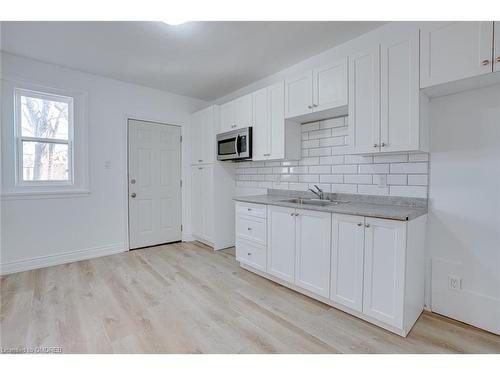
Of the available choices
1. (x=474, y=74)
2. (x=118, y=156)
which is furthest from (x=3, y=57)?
(x=474, y=74)

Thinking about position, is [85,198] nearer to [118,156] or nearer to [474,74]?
[118,156]

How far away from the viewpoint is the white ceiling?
2.29 meters

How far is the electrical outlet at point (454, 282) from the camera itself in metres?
1.95

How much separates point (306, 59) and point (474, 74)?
1771 millimetres

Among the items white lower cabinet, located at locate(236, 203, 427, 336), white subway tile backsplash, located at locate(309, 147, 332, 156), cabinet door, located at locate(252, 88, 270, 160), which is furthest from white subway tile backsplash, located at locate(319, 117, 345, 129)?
white lower cabinet, located at locate(236, 203, 427, 336)

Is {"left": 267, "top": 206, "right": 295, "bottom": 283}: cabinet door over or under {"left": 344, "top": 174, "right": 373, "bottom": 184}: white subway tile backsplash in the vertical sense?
under

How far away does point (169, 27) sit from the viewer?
228 centimetres

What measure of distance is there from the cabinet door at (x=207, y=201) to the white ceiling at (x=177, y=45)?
4.68 feet

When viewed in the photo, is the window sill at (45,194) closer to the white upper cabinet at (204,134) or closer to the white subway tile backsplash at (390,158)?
the white upper cabinet at (204,134)

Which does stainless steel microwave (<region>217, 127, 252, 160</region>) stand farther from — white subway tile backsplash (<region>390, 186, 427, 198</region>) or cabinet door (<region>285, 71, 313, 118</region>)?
white subway tile backsplash (<region>390, 186, 427, 198</region>)

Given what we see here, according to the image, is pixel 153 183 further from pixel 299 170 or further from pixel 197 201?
pixel 299 170

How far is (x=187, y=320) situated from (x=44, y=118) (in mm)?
3127

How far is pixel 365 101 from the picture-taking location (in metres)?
2.12

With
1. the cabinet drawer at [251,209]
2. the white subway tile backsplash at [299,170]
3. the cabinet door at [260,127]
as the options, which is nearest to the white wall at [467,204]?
the white subway tile backsplash at [299,170]
